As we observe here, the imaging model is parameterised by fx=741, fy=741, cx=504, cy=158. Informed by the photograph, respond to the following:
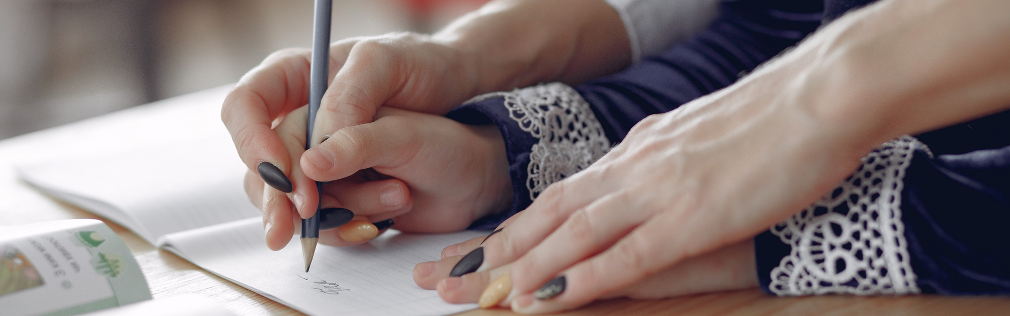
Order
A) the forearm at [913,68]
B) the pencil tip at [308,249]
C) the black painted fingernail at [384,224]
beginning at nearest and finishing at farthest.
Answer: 1. the forearm at [913,68]
2. the pencil tip at [308,249]
3. the black painted fingernail at [384,224]

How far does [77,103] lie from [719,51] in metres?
3.39

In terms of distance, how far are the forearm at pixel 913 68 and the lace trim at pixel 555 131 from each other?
0.94 ft

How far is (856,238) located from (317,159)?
0.38m

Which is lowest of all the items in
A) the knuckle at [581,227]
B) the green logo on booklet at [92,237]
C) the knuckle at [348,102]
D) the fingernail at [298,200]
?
the green logo on booklet at [92,237]

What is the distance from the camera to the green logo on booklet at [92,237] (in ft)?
1.65

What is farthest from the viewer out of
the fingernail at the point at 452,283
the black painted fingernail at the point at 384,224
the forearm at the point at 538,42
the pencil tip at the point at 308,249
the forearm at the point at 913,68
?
the forearm at the point at 538,42

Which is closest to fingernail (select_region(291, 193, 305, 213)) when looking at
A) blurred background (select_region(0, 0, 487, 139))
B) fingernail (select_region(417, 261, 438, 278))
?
fingernail (select_region(417, 261, 438, 278))

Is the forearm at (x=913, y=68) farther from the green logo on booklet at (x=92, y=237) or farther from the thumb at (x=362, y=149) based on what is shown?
the green logo on booklet at (x=92, y=237)

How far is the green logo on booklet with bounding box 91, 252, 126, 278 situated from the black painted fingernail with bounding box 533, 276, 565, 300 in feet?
0.91

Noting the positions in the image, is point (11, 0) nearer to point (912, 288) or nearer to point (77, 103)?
point (77, 103)

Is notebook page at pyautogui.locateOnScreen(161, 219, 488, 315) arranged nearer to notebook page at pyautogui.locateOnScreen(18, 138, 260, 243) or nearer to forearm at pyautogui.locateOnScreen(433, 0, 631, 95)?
notebook page at pyautogui.locateOnScreen(18, 138, 260, 243)

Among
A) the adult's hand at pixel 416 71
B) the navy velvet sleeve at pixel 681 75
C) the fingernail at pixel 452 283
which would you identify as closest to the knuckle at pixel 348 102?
the adult's hand at pixel 416 71

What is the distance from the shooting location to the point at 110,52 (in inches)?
136

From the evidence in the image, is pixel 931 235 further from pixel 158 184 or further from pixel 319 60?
pixel 158 184
